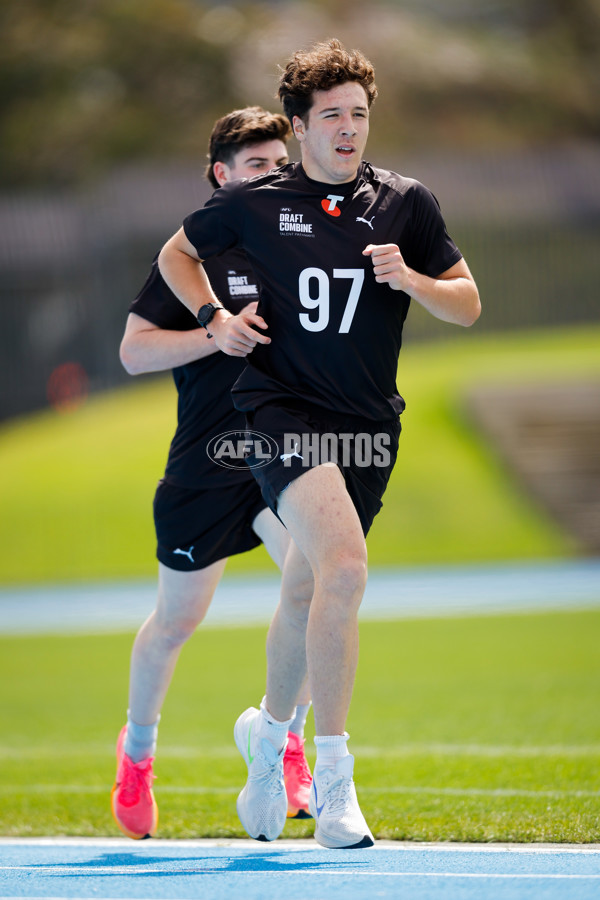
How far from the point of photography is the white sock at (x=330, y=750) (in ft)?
12.0

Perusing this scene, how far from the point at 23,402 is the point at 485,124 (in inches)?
1034

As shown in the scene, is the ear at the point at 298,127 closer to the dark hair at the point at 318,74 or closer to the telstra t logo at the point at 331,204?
the dark hair at the point at 318,74

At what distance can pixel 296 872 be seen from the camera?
144 inches

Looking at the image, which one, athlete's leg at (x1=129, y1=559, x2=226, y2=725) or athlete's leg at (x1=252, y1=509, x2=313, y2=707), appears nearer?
athlete's leg at (x1=252, y1=509, x2=313, y2=707)

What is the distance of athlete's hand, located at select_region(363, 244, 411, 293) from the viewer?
3.70 meters

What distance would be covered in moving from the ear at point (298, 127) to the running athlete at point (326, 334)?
0.04ft

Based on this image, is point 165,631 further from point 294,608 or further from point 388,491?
point 388,491

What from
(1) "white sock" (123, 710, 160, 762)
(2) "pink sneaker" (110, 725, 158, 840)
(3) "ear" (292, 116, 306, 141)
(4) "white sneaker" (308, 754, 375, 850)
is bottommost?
(2) "pink sneaker" (110, 725, 158, 840)

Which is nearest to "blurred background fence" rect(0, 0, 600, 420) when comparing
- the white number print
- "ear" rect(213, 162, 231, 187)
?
"ear" rect(213, 162, 231, 187)

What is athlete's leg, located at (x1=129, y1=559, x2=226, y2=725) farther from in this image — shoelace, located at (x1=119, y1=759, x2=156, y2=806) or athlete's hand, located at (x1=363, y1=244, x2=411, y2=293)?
athlete's hand, located at (x1=363, y1=244, x2=411, y2=293)

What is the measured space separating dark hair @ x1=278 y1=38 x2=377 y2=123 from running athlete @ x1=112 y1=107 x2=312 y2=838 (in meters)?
0.78

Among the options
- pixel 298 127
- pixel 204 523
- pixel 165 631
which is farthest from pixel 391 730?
pixel 298 127

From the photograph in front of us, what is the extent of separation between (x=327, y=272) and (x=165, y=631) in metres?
1.73

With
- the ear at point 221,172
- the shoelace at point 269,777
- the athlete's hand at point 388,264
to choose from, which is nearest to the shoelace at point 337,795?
the shoelace at point 269,777
